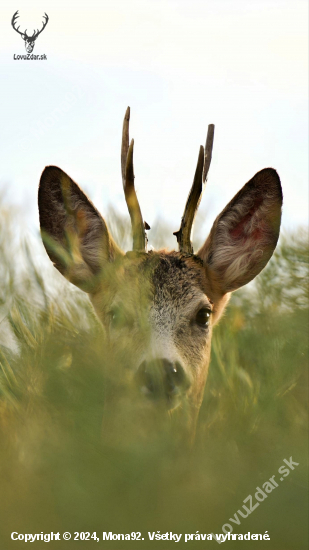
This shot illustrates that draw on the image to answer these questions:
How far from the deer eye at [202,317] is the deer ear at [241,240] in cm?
43

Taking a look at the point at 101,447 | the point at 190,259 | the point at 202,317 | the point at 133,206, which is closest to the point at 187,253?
the point at 190,259

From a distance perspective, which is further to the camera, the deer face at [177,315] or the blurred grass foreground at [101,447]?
the deer face at [177,315]

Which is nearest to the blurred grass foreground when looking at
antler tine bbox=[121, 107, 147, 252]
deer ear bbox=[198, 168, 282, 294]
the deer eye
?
antler tine bbox=[121, 107, 147, 252]

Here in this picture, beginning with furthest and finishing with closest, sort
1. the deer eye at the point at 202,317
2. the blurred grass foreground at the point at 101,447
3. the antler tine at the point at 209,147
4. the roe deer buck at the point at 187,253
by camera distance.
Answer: the antler tine at the point at 209,147 < the deer eye at the point at 202,317 < the roe deer buck at the point at 187,253 < the blurred grass foreground at the point at 101,447

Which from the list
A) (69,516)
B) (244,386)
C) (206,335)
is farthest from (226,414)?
(206,335)

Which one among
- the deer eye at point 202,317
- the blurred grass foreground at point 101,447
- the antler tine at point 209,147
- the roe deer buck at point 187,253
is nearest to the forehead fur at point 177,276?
the roe deer buck at point 187,253

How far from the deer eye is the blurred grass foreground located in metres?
2.84

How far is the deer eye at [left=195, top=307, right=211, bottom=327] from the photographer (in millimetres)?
4297

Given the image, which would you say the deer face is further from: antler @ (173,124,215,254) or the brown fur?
antler @ (173,124,215,254)

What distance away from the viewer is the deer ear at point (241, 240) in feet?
14.3

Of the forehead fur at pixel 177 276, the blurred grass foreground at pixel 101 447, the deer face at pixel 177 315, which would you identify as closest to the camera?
→ the blurred grass foreground at pixel 101 447

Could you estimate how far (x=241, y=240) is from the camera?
4680mm

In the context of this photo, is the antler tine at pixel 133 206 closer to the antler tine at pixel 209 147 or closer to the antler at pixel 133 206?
the antler at pixel 133 206

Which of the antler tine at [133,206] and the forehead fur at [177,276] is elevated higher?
the antler tine at [133,206]
